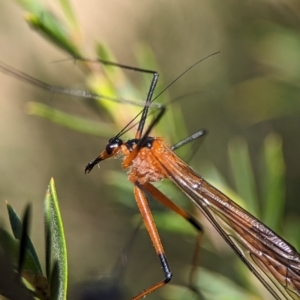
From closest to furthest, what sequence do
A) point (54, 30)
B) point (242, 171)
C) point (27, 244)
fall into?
point (27, 244) → point (54, 30) → point (242, 171)

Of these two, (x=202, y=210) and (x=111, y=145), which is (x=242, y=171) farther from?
(x=111, y=145)

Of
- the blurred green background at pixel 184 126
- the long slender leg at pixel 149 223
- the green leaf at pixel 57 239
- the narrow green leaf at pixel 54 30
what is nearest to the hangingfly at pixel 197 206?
the long slender leg at pixel 149 223

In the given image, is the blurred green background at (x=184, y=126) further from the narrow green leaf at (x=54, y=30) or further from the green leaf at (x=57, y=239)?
the green leaf at (x=57, y=239)

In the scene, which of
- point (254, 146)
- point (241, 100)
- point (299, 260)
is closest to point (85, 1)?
point (254, 146)

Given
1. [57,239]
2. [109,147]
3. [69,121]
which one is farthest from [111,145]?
[57,239]

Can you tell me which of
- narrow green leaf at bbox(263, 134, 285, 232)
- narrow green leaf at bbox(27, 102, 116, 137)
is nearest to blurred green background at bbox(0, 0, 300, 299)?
narrow green leaf at bbox(263, 134, 285, 232)

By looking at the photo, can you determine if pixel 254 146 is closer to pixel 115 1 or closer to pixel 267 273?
pixel 267 273
